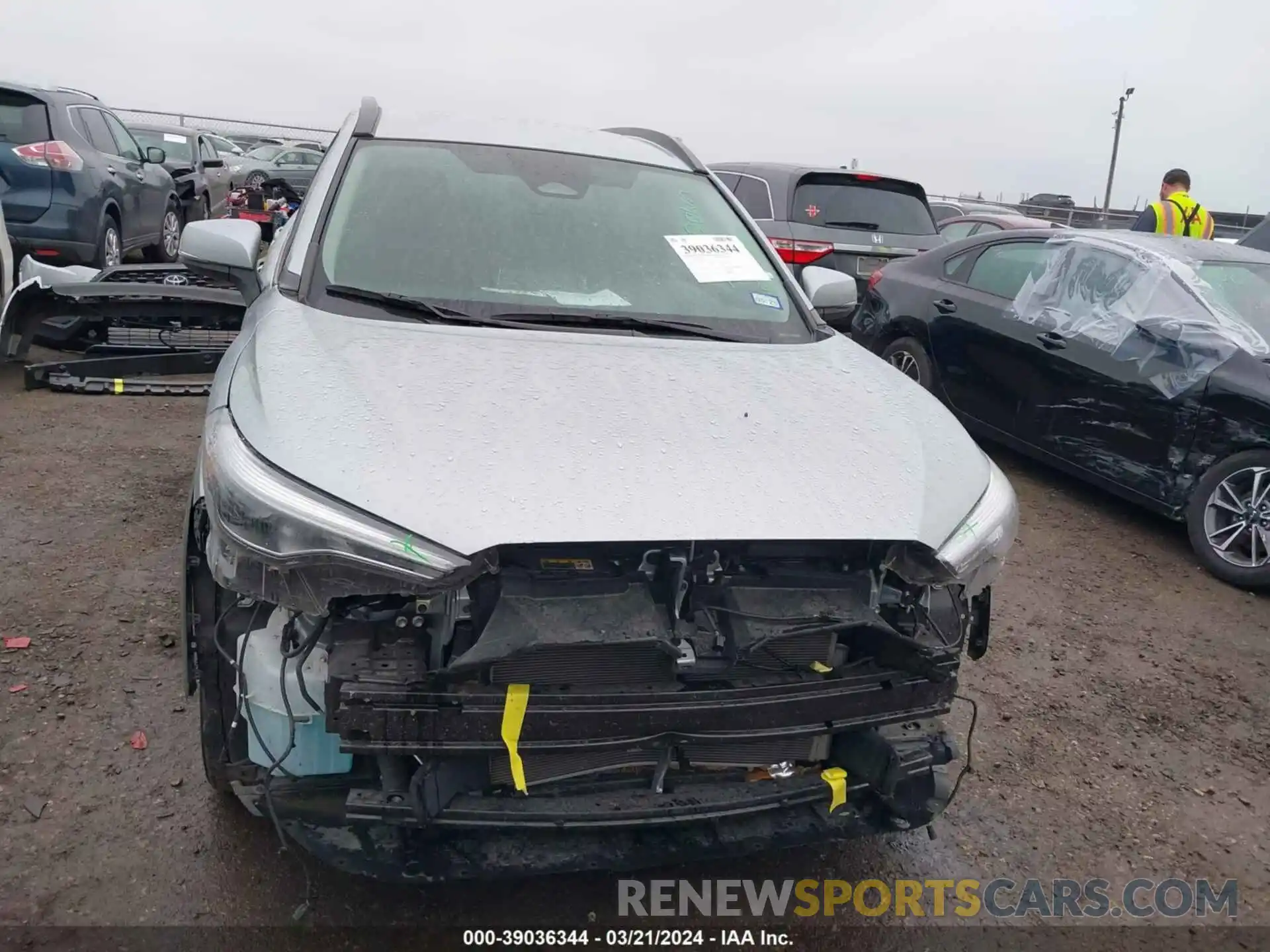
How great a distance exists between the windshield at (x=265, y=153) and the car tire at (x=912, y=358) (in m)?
18.0

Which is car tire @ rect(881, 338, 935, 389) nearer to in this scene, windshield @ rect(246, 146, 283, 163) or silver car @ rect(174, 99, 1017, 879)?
silver car @ rect(174, 99, 1017, 879)

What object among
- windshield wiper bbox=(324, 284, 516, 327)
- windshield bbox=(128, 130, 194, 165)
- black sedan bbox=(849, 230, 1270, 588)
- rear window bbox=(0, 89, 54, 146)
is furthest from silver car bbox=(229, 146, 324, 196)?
windshield wiper bbox=(324, 284, 516, 327)

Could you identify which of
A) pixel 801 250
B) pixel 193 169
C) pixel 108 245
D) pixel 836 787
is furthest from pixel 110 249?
pixel 836 787

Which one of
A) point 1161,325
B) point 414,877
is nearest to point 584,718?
point 414,877

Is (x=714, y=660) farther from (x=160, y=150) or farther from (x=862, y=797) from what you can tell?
(x=160, y=150)

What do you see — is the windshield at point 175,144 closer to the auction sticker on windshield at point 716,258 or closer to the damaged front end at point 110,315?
the damaged front end at point 110,315

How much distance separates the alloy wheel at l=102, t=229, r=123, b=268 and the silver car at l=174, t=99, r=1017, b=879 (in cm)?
700

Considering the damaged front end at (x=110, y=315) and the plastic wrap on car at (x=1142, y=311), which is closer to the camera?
the plastic wrap on car at (x=1142, y=311)

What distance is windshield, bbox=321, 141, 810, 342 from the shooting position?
9.39ft

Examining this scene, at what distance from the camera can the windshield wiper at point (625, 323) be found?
2770 millimetres

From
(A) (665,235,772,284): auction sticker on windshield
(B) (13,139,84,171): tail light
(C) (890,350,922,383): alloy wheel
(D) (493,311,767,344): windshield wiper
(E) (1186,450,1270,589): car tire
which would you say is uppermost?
(B) (13,139,84,171): tail light

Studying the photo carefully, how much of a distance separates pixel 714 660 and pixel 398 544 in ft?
2.31

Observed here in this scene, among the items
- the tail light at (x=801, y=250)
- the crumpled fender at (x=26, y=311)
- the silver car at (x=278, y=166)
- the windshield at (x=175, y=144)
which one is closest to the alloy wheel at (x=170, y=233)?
the windshield at (x=175, y=144)

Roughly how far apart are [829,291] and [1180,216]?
19.0ft
